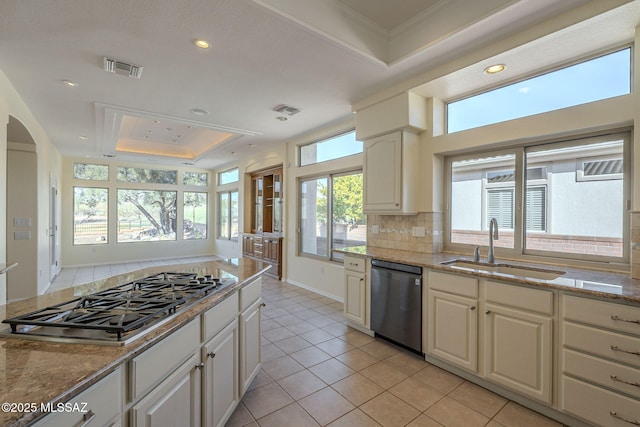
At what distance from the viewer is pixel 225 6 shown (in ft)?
6.35

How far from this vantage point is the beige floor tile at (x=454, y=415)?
6.41 feet

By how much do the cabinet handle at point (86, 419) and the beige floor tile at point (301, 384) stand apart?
162cm

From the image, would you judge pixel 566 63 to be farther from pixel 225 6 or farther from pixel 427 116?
pixel 225 6

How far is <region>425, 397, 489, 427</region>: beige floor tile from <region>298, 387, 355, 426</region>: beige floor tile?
0.59m

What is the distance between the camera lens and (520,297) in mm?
2096

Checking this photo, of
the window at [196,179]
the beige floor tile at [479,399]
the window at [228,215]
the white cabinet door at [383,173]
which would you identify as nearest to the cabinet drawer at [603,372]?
the beige floor tile at [479,399]

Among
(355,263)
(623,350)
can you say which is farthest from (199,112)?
(623,350)

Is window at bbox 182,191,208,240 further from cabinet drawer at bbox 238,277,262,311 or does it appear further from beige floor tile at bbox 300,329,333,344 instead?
cabinet drawer at bbox 238,277,262,311

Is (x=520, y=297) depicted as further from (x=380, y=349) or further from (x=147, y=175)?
(x=147, y=175)

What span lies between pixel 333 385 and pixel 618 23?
10.9ft

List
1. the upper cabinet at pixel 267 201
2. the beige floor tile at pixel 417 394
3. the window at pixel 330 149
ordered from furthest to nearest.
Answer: the upper cabinet at pixel 267 201, the window at pixel 330 149, the beige floor tile at pixel 417 394

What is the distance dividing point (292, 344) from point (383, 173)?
216cm

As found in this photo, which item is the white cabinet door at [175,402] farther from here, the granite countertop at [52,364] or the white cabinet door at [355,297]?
the white cabinet door at [355,297]

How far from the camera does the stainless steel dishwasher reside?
9.13 feet
